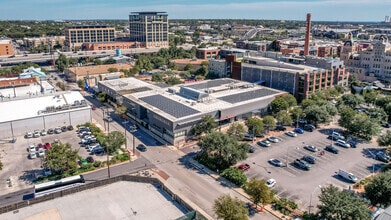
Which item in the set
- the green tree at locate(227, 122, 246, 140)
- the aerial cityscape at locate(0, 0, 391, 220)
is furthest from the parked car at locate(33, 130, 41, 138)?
the green tree at locate(227, 122, 246, 140)

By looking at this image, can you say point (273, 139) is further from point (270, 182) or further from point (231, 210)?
point (231, 210)

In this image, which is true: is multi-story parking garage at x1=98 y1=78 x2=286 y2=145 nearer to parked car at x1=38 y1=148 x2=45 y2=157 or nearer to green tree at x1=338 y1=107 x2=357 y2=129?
green tree at x1=338 y1=107 x2=357 y2=129

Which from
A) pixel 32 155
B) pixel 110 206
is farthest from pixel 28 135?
pixel 110 206

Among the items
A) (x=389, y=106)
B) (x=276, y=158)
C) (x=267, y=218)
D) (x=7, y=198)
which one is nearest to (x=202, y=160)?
(x=276, y=158)

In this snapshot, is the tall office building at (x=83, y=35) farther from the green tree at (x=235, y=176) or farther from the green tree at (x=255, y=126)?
the green tree at (x=235, y=176)

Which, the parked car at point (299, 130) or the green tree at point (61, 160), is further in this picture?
the parked car at point (299, 130)

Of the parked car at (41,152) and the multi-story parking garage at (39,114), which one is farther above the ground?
the multi-story parking garage at (39,114)

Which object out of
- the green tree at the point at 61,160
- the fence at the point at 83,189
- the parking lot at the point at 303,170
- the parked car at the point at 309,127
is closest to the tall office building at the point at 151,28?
the parked car at the point at 309,127
